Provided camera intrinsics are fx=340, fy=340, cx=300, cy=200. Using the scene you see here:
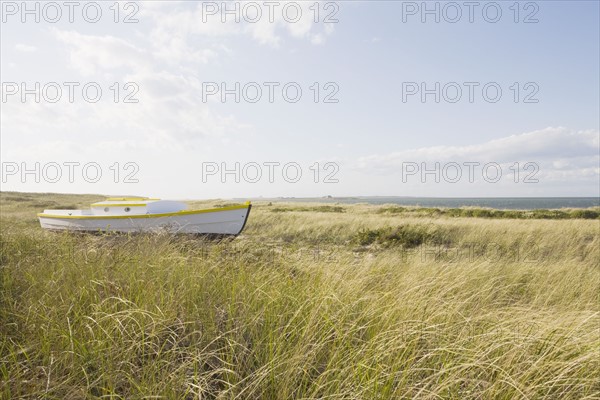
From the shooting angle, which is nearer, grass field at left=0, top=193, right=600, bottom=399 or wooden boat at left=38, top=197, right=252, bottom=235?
grass field at left=0, top=193, right=600, bottom=399

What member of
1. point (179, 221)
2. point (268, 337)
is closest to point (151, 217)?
point (179, 221)

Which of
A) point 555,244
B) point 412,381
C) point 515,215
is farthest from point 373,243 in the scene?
point 515,215

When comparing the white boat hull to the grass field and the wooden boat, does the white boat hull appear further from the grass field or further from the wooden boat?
the grass field

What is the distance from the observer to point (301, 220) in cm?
1742

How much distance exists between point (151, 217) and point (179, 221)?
0.82m

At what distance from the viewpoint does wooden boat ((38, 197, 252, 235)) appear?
34.3 ft

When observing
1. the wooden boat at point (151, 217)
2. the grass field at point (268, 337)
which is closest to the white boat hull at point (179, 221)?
the wooden boat at point (151, 217)

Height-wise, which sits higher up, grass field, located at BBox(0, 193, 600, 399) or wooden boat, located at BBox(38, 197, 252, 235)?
wooden boat, located at BBox(38, 197, 252, 235)

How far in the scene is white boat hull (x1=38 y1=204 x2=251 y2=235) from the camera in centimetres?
1041

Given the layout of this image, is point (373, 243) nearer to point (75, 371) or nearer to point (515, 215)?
point (75, 371)

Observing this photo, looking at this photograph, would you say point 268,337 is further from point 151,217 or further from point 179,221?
point 151,217

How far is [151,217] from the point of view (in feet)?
34.1

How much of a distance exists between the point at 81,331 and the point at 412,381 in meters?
2.46

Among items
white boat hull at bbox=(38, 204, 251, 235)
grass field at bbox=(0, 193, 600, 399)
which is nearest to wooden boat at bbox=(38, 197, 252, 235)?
white boat hull at bbox=(38, 204, 251, 235)
